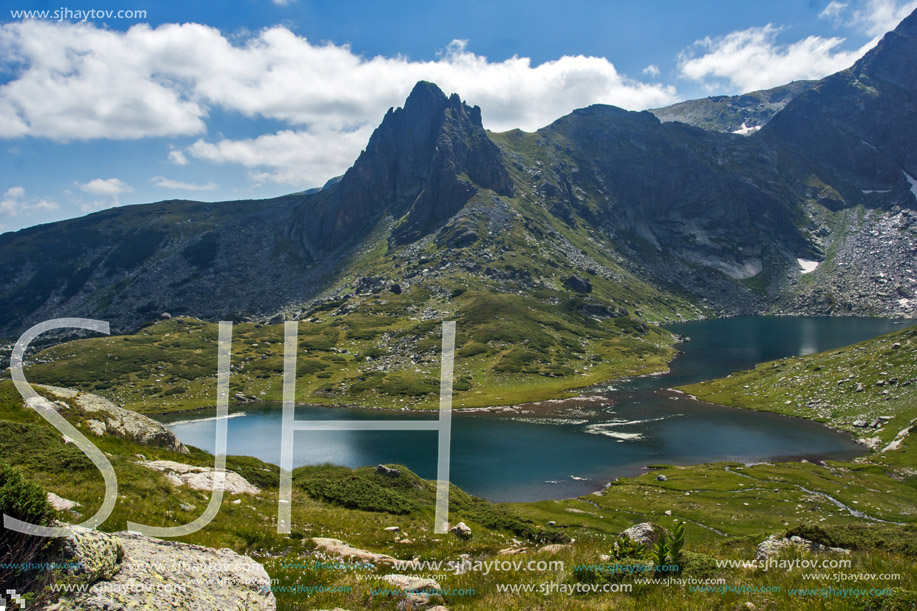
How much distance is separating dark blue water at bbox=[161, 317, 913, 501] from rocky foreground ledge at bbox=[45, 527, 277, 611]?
2162 inches

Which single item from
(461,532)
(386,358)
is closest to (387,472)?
(461,532)

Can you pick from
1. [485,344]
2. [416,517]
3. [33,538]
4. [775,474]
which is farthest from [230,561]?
[485,344]

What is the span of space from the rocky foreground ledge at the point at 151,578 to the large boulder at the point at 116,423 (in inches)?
805

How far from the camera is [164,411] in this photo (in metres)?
119

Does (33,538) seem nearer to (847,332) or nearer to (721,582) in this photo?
(721,582)

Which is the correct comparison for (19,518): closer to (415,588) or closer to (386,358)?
(415,588)

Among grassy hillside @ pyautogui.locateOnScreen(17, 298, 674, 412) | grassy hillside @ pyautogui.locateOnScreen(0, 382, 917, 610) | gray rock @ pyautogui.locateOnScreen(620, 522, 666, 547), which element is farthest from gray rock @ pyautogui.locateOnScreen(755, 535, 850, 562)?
grassy hillside @ pyautogui.locateOnScreen(17, 298, 674, 412)

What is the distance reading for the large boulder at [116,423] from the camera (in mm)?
26172

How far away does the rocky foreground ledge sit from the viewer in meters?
7.47

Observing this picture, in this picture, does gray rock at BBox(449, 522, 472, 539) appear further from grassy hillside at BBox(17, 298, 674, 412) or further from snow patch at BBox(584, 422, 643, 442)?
grassy hillside at BBox(17, 298, 674, 412)

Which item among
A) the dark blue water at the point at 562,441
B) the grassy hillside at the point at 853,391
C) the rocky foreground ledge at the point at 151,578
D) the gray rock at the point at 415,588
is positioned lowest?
the dark blue water at the point at 562,441

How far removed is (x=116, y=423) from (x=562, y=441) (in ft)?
235

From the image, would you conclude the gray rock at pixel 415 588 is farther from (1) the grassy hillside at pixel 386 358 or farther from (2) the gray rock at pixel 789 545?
(1) the grassy hillside at pixel 386 358

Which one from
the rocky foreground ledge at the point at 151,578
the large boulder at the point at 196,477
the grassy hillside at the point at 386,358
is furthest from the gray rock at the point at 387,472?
the grassy hillside at the point at 386,358
